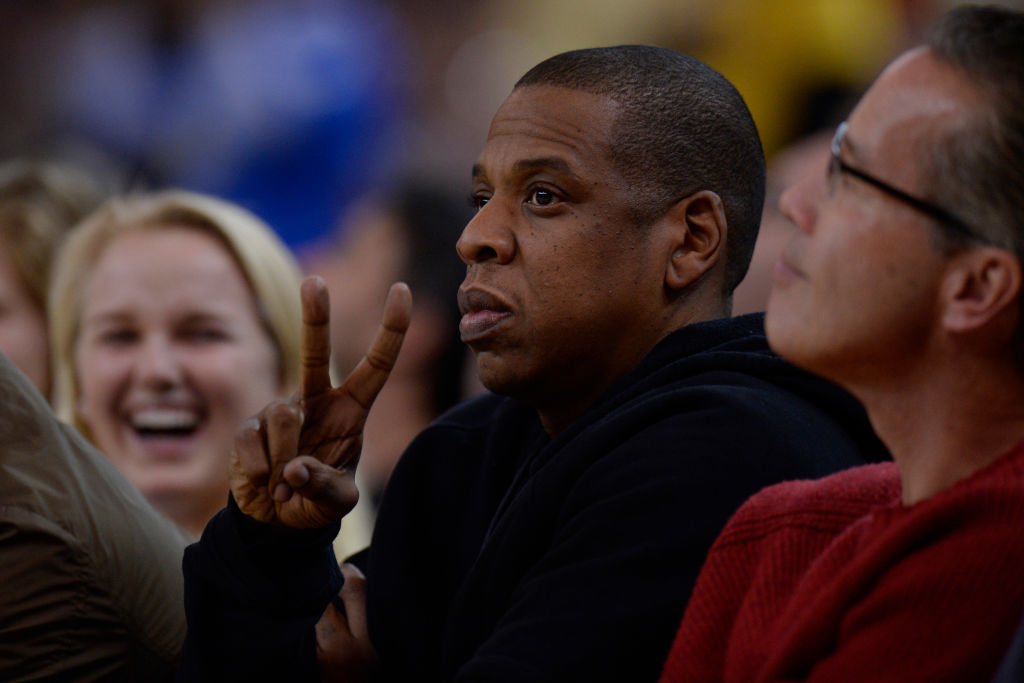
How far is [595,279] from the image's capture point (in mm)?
1929

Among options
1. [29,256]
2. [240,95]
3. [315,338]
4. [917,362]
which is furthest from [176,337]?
[240,95]

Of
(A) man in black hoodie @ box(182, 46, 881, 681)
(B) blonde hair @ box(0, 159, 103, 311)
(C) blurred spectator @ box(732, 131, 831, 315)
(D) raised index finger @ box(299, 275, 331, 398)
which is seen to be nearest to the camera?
(A) man in black hoodie @ box(182, 46, 881, 681)

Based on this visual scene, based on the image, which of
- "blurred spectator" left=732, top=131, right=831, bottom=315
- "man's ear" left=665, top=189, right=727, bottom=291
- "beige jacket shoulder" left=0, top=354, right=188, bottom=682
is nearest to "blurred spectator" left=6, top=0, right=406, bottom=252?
"blurred spectator" left=732, top=131, right=831, bottom=315

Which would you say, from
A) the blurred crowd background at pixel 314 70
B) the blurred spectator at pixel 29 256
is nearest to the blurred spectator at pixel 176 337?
the blurred spectator at pixel 29 256

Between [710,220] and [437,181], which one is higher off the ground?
[437,181]

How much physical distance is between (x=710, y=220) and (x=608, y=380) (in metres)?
0.27

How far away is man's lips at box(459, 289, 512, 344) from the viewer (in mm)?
1935

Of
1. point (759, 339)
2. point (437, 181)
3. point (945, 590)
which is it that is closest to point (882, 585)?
point (945, 590)

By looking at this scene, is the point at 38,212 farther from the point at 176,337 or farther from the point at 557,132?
the point at 557,132

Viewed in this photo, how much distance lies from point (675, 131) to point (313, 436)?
67cm

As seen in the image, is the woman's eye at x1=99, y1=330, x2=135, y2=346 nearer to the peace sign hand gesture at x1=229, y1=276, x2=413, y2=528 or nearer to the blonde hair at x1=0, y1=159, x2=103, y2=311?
the blonde hair at x1=0, y1=159, x2=103, y2=311

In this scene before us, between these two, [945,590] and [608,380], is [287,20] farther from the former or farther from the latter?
[945,590]

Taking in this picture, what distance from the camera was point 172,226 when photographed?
10.5ft

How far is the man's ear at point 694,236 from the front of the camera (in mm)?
1967
